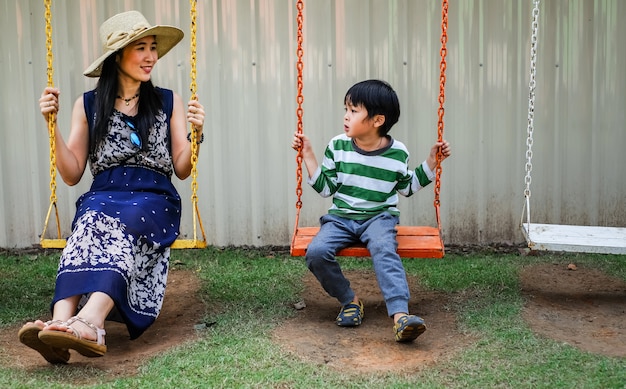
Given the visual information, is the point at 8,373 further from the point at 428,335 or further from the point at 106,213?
the point at 428,335

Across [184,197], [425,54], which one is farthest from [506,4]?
[184,197]

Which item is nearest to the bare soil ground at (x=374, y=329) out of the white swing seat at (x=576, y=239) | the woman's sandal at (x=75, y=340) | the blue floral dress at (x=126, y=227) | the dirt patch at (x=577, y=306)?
the dirt patch at (x=577, y=306)

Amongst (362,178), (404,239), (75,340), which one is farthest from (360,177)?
(75,340)

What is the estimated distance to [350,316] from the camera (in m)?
4.46

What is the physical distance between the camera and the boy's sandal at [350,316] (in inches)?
175

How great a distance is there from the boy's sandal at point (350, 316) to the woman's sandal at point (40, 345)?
1.50 meters

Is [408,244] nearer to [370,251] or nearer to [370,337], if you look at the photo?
[370,251]

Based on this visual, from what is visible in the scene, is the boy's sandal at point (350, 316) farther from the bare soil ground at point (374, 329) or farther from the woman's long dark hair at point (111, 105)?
the woman's long dark hair at point (111, 105)

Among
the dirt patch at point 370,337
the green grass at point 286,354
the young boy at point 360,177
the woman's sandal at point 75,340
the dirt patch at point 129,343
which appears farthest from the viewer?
the young boy at point 360,177

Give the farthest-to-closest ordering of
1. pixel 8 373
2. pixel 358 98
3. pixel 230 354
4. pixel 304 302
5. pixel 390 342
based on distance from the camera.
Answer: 1. pixel 304 302
2. pixel 358 98
3. pixel 390 342
4. pixel 230 354
5. pixel 8 373

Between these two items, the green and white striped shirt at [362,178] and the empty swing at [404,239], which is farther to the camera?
the green and white striped shirt at [362,178]

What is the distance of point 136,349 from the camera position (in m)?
4.10

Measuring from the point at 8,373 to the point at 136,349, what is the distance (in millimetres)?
673

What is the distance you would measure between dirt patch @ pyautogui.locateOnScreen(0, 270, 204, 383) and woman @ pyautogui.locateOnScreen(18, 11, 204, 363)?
11 centimetres
